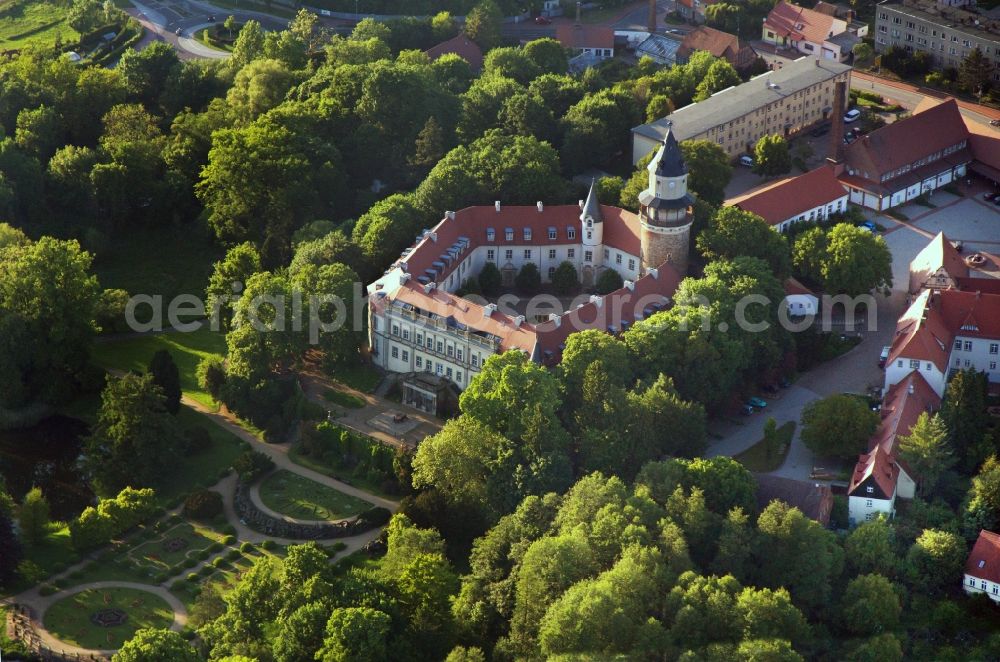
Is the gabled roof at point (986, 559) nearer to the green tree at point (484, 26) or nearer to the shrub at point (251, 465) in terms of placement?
the shrub at point (251, 465)

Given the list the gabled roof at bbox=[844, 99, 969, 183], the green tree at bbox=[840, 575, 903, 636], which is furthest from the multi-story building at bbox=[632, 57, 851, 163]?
the green tree at bbox=[840, 575, 903, 636]

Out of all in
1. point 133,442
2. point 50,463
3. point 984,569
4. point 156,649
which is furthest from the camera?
point 50,463

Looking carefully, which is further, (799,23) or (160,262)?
(799,23)

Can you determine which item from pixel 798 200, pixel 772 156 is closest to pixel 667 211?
pixel 798 200

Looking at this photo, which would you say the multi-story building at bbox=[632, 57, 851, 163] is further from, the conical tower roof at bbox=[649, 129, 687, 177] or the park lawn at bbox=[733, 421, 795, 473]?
the park lawn at bbox=[733, 421, 795, 473]

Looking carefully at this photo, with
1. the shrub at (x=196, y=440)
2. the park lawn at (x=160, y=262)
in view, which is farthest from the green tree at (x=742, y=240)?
the park lawn at (x=160, y=262)

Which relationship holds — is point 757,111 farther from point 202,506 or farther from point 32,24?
point 32,24

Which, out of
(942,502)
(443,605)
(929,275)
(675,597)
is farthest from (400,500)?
(929,275)
